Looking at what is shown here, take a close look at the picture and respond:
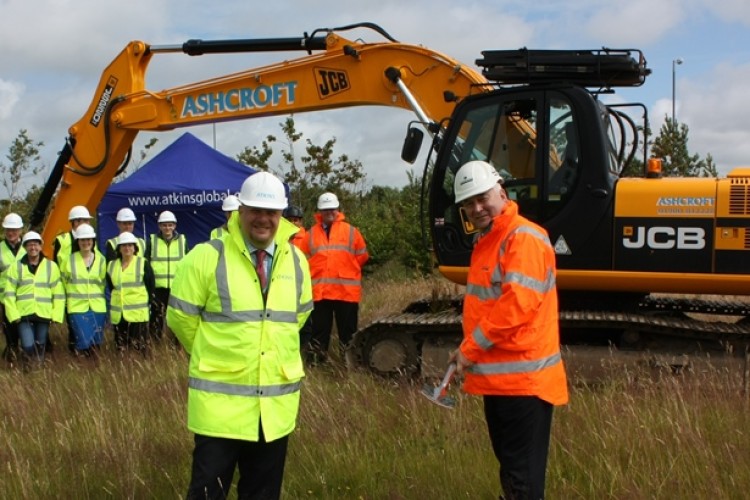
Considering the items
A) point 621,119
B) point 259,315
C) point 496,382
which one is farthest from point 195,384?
point 621,119

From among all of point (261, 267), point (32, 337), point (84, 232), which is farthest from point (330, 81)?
point (261, 267)

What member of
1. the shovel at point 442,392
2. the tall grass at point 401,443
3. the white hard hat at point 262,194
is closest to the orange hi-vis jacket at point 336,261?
the tall grass at point 401,443

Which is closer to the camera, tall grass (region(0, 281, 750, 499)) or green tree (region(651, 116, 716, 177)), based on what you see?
tall grass (region(0, 281, 750, 499))

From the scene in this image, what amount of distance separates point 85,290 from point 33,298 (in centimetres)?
56

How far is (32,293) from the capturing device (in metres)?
8.43

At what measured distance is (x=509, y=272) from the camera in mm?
3746

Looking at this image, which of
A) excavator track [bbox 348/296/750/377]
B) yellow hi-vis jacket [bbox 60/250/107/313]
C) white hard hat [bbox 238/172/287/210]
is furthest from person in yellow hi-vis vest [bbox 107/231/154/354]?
white hard hat [bbox 238/172/287/210]

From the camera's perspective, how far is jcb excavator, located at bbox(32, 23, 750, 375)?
6238 mm

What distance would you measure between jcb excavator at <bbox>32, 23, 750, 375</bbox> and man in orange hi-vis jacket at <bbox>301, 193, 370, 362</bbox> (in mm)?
931

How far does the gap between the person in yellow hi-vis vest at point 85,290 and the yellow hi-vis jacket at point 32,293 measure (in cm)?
16

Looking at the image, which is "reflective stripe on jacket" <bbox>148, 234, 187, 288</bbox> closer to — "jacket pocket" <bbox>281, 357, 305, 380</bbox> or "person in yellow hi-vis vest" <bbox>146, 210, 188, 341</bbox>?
"person in yellow hi-vis vest" <bbox>146, 210, 188, 341</bbox>

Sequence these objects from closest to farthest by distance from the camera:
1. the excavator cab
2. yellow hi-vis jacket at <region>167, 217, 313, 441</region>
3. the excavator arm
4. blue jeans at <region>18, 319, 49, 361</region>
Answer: yellow hi-vis jacket at <region>167, 217, 313, 441</region>, the excavator cab, the excavator arm, blue jeans at <region>18, 319, 49, 361</region>

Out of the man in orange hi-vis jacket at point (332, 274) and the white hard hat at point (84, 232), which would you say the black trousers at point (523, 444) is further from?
the white hard hat at point (84, 232)

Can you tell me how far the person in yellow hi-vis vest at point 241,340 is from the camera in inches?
141
